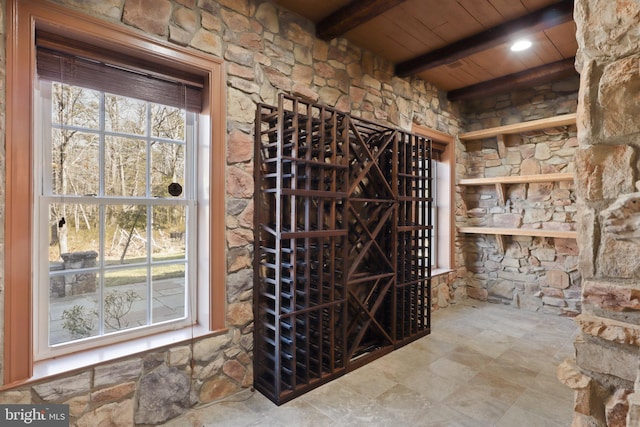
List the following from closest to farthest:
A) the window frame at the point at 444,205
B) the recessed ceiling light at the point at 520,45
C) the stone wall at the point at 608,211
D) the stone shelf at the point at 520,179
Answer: the stone wall at the point at 608,211, the recessed ceiling light at the point at 520,45, the stone shelf at the point at 520,179, the window frame at the point at 444,205

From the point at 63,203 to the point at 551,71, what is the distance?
4474mm

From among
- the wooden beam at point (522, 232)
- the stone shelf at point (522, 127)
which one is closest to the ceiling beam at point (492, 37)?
the stone shelf at point (522, 127)

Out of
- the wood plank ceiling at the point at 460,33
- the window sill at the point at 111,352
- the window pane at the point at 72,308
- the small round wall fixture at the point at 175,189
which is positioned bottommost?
the window sill at the point at 111,352

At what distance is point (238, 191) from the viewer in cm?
218

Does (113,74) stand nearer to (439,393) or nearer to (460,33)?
(460,33)

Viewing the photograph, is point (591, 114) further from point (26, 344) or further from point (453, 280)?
point (453, 280)

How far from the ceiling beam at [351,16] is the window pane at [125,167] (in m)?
1.68

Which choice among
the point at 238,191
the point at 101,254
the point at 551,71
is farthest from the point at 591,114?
the point at 551,71

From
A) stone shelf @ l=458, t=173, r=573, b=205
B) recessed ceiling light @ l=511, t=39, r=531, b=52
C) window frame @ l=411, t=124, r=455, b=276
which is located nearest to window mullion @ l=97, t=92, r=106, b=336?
recessed ceiling light @ l=511, t=39, r=531, b=52

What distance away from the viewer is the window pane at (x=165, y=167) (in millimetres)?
2020

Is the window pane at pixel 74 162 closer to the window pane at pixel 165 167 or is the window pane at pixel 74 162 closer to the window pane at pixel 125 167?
the window pane at pixel 125 167

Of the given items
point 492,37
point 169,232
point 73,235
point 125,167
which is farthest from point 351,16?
point 73,235

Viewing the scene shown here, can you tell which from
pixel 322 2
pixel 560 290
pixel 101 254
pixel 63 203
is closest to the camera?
pixel 63 203

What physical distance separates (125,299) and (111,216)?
20.0 inches
